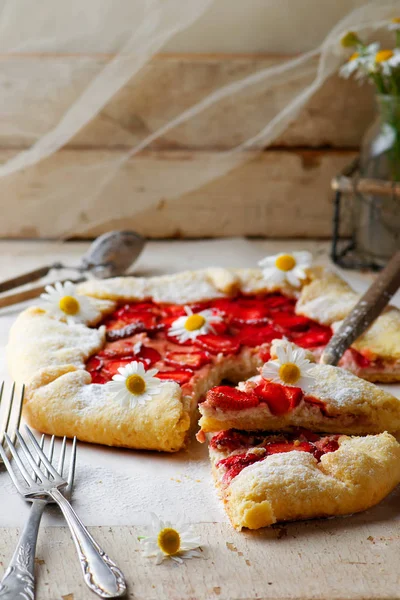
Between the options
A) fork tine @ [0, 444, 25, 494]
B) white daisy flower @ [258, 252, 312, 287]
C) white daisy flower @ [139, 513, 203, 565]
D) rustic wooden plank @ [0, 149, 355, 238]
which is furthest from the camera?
rustic wooden plank @ [0, 149, 355, 238]

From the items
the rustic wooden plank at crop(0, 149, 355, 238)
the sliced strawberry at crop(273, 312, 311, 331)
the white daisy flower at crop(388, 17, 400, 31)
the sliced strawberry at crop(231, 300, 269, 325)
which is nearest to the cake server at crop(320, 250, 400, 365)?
the sliced strawberry at crop(273, 312, 311, 331)

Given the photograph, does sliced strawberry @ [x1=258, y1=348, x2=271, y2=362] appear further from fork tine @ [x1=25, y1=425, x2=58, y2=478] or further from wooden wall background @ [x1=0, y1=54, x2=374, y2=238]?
wooden wall background @ [x1=0, y1=54, x2=374, y2=238]

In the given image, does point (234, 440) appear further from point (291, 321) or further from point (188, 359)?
point (291, 321)

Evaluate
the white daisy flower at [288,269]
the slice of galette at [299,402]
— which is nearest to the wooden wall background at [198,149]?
the white daisy flower at [288,269]

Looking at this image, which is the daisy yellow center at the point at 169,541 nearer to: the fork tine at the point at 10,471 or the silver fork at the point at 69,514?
the silver fork at the point at 69,514

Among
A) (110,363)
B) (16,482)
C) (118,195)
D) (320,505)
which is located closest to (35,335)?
(110,363)

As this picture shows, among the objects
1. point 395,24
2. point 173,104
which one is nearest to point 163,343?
point 395,24
